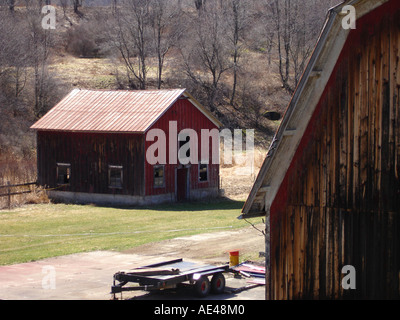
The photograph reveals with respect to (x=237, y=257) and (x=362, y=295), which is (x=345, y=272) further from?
(x=237, y=257)

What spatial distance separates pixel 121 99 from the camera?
37000 mm

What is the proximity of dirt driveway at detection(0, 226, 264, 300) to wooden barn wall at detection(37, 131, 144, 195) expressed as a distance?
10259mm

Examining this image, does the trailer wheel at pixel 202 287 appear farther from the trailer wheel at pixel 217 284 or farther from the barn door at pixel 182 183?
the barn door at pixel 182 183

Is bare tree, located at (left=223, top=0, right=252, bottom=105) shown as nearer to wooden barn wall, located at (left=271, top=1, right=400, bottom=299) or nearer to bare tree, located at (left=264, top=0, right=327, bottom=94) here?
bare tree, located at (left=264, top=0, right=327, bottom=94)

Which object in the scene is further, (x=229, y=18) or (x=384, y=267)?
(x=229, y=18)

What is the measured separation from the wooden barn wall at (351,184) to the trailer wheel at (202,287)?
15.0 feet

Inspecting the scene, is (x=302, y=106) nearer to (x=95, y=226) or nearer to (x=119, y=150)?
(x=95, y=226)

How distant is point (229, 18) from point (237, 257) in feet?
184

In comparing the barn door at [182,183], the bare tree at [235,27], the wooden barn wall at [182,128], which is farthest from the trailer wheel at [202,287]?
the bare tree at [235,27]

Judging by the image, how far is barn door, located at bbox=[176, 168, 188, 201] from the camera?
36156 mm

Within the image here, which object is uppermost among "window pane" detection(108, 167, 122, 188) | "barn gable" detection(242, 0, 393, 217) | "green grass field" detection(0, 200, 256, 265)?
"barn gable" detection(242, 0, 393, 217)

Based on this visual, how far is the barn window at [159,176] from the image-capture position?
34338 millimetres

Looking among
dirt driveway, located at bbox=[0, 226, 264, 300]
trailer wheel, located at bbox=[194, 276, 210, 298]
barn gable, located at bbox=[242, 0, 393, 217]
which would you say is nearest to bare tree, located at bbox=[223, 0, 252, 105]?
dirt driveway, located at bbox=[0, 226, 264, 300]
